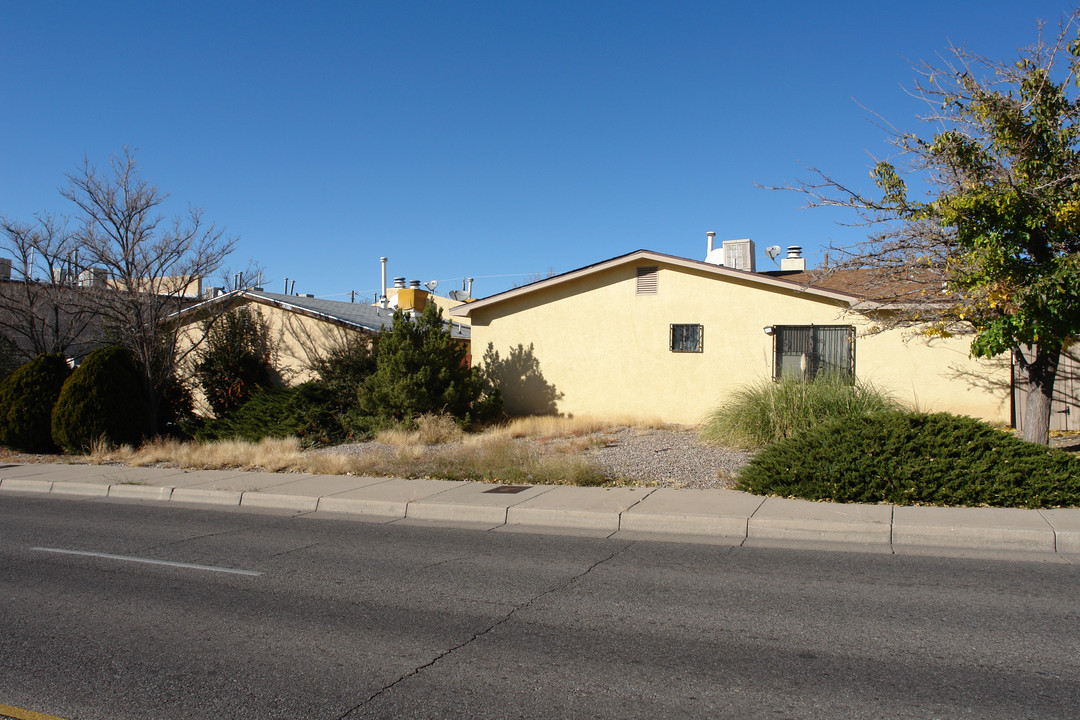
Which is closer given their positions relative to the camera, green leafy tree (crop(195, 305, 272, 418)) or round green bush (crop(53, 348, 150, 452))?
round green bush (crop(53, 348, 150, 452))

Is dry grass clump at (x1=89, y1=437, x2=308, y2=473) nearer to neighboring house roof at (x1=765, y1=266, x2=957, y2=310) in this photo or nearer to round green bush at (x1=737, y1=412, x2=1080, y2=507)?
round green bush at (x1=737, y1=412, x2=1080, y2=507)

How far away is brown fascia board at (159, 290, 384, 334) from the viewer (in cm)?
2133

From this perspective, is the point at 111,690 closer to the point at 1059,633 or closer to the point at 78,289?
the point at 1059,633

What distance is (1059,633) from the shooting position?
526 cm

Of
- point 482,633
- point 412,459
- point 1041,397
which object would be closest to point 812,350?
point 1041,397

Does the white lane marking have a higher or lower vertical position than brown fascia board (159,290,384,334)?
lower

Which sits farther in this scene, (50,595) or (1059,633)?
(50,595)

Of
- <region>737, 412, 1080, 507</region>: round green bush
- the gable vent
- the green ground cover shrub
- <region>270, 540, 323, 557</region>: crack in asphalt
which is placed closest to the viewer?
<region>270, 540, 323, 557</region>: crack in asphalt

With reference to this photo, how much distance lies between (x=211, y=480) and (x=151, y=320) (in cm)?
780

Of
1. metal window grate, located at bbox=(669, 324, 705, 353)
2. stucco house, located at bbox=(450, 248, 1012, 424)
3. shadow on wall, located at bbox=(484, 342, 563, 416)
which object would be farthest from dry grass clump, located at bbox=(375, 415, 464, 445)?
metal window grate, located at bbox=(669, 324, 705, 353)

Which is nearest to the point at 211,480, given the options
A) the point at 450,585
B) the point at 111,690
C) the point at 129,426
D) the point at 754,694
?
the point at 129,426

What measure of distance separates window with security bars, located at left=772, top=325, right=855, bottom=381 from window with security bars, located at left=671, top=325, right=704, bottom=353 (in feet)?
5.74

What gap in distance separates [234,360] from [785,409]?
14.9 metres

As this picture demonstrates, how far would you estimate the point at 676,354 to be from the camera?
752 inches
